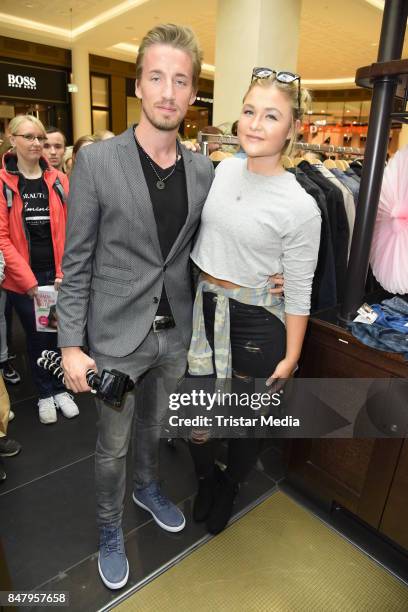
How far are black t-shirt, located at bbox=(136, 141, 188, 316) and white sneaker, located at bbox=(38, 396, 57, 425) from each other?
1.63 m

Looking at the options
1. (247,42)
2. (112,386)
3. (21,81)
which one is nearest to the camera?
(112,386)

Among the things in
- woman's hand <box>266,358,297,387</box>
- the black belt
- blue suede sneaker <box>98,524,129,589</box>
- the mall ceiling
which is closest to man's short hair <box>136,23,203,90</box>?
the black belt

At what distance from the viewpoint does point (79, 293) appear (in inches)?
54.5

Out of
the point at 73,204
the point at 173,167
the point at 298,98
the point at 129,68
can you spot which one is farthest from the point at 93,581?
the point at 129,68

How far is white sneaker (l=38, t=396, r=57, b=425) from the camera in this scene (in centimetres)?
258

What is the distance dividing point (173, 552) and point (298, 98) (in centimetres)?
180

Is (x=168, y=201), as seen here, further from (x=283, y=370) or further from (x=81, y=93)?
(x=81, y=93)

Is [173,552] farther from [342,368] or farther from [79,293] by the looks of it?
[79,293]

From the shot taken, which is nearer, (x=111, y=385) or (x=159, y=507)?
(x=111, y=385)

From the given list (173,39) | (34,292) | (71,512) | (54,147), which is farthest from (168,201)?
(54,147)

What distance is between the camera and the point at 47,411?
260 cm

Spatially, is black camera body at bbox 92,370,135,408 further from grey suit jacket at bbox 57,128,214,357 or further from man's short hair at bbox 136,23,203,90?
man's short hair at bbox 136,23,203,90

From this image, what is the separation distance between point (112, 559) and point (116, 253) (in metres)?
1.19

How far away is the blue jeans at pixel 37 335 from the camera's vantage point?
249 cm
